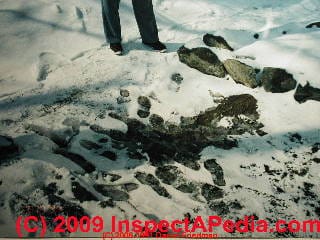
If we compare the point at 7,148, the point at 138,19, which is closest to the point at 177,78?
the point at 138,19

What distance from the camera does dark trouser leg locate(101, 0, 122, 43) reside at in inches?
118

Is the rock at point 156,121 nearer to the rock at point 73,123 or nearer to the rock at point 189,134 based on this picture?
the rock at point 189,134

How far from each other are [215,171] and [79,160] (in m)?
0.92

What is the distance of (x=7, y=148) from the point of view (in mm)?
2010

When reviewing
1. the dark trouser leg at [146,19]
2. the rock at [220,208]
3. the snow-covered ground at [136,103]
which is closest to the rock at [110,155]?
the snow-covered ground at [136,103]

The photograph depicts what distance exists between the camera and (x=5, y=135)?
2.17 m

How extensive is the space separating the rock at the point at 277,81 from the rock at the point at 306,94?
0.08 metres

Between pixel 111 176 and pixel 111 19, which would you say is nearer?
pixel 111 176

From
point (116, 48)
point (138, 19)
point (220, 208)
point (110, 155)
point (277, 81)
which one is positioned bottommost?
point (220, 208)

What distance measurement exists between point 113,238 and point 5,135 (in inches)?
43.8

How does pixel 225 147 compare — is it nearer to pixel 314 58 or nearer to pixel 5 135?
pixel 314 58

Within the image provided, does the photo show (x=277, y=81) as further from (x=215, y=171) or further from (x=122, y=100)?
(x=122, y=100)

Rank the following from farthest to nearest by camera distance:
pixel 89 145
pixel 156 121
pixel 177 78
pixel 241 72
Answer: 1. pixel 177 78
2. pixel 241 72
3. pixel 156 121
4. pixel 89 145

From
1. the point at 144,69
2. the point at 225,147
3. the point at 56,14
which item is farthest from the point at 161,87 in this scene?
the point at 56,14
